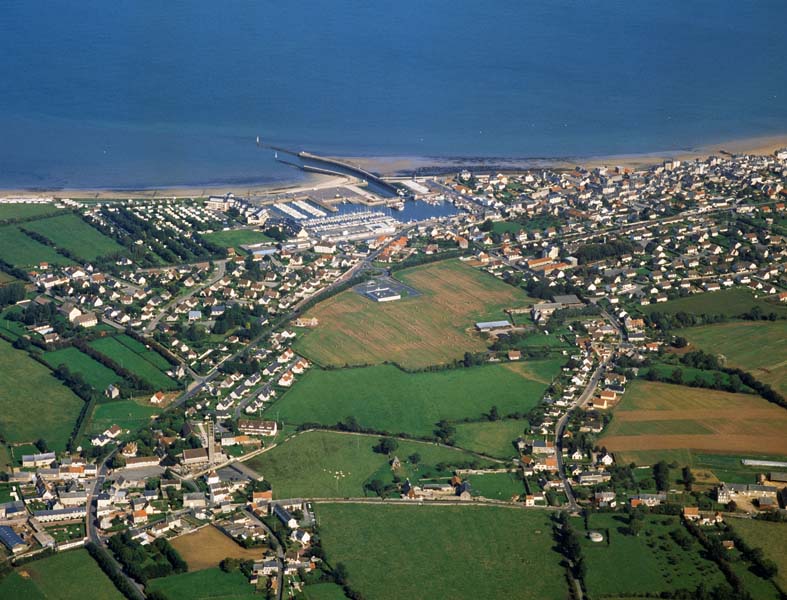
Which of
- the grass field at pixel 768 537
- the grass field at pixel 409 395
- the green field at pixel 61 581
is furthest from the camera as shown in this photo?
the grass field at pixel 409 395

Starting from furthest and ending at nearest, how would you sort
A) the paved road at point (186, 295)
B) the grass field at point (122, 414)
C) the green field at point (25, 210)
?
the green field at point (25, 210) < the paved road at point (186, 295) < the grass field at point (122, 414)

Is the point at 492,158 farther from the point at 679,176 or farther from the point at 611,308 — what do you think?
the point at 611,308

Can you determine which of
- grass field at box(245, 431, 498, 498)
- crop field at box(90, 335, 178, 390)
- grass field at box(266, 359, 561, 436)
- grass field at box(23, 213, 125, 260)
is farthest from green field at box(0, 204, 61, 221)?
grass field at box(245, 431, 498, 498)

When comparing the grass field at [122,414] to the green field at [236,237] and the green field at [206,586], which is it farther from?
the green field at [236,237]

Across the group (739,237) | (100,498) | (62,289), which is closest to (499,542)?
(100,498)

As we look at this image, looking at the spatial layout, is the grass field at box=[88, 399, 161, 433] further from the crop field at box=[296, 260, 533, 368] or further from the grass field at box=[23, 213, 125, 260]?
the grass field at box=[23, 213, 125, 260]

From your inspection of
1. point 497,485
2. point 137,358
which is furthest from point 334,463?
point 137,358

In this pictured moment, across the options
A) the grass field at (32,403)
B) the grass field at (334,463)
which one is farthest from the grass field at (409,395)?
the grass field at (32,403)
